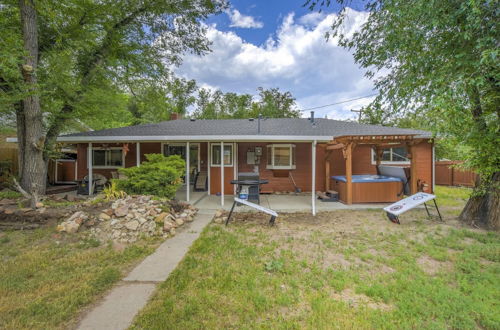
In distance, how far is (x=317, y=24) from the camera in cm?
638

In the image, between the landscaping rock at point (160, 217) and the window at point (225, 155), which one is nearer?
the landscaping rock at point (160, 217)

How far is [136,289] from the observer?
244cm

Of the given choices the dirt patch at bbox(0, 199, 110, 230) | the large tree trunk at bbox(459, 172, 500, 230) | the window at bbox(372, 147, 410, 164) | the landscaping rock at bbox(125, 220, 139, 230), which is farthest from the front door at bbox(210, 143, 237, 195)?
the large tree trunk at bbox(459, 172, 500, 230)

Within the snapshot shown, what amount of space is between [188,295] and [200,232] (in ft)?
6.73

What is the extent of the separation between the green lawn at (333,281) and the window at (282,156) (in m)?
4.31

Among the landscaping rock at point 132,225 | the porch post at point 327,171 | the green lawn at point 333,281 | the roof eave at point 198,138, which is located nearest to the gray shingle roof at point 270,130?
the roof eave at point 198,138

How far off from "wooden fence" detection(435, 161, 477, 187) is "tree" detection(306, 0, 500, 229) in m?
7.79

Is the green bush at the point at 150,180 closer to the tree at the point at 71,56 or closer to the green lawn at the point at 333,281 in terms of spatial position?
the tree at the point at 71,56

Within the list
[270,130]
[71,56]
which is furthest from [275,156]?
[71,56]

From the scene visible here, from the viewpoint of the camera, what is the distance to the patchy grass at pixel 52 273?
2.00 metres

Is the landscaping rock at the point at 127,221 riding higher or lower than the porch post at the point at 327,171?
lower

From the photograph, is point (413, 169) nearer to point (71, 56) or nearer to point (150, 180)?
point (150, 180)

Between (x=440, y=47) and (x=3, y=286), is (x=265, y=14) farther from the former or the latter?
(x=3, y=286)

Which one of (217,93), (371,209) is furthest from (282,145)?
(217,93)
